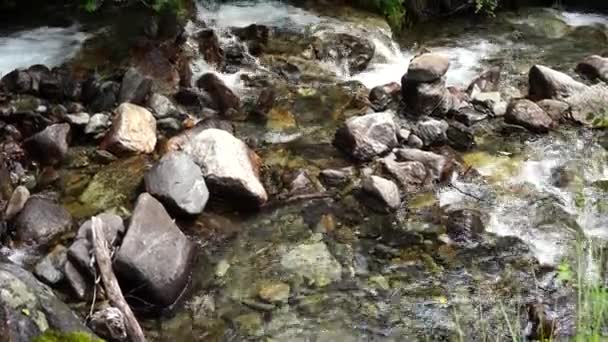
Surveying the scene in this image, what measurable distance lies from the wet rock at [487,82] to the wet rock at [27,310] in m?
5.41

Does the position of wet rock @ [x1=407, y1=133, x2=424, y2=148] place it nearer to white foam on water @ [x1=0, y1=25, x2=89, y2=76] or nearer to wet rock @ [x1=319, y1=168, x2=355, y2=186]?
wet rock @ [x1=319, y1=168, x2=355, y2=186]

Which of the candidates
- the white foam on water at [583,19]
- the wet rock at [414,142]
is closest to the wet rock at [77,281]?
the wet rock at [414,142]

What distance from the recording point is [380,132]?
639cm

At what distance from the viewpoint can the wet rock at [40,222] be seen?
16.5ft

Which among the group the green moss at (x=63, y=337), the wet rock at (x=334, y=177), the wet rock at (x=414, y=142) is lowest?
the wet rock at (x=334, y=177)

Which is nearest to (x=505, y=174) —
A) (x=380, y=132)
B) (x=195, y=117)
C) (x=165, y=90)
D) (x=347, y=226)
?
(x=380, y=132)

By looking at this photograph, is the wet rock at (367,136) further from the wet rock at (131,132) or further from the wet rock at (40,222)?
the wet rock at (40,222)

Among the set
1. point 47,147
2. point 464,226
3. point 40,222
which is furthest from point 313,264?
point 47,147

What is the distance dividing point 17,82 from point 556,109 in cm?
522

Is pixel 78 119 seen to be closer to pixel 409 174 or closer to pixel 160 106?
pixel 160 106

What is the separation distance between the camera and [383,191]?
5691 millimetres

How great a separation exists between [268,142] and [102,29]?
3144 mm

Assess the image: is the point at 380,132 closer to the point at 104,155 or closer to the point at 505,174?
the point at 505,174

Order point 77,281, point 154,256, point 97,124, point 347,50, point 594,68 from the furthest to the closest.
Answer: point 347,50, point 594,68, point 97,124, point 154,256, point 77,281
